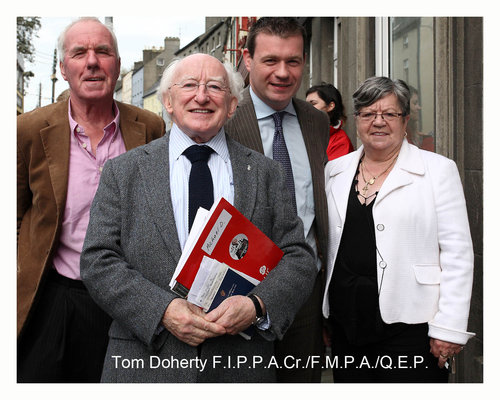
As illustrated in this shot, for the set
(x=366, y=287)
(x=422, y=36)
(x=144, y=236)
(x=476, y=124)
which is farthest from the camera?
(x=422, y=36)

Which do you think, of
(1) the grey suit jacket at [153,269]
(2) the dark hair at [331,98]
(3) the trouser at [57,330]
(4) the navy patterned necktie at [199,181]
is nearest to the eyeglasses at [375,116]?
(1) the grey suit jacket at [153,269]

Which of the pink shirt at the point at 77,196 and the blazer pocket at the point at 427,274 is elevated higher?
the pink shirt at the point at 77,196

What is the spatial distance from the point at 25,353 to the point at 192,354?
1066 mm

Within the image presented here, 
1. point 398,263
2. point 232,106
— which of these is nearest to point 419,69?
point 398,263

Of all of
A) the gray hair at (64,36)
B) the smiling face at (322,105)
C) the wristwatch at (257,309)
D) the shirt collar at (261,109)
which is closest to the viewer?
the wristwatch at (257,309)

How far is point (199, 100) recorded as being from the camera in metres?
2.43

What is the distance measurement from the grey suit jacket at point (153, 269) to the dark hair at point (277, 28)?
995mm

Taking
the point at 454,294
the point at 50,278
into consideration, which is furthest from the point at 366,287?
the point at 50,278

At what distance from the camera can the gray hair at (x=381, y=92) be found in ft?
9.45

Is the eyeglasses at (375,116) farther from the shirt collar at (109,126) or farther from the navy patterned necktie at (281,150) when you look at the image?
the shirt collar at (109,126)

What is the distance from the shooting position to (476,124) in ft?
12.3

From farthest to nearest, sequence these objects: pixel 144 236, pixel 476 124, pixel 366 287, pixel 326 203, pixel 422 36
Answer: pixel 422 36 → pixel 476 124 → pixel 326 203 → pixel 366 287 → pixel 144 236

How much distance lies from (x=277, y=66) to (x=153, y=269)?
1439 millimetres

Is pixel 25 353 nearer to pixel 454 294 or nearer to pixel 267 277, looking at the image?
pixel 267 277
